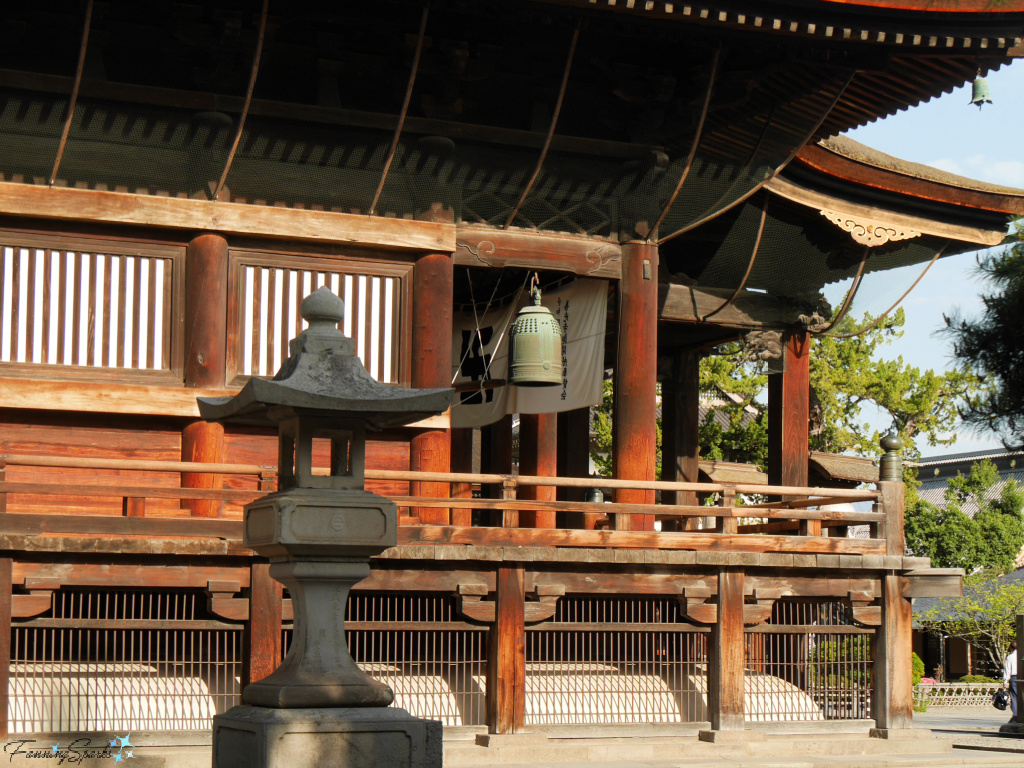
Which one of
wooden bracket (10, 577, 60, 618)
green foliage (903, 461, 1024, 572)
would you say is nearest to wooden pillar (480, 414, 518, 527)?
wooden bracket (10, 577, 60, 618)

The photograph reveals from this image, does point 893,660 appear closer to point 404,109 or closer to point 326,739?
point 404,109

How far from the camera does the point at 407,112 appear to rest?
15.1 meters

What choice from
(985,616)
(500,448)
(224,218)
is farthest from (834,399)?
(224,218)

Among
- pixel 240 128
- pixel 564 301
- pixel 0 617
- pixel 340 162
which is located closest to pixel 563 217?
pixel 564 301

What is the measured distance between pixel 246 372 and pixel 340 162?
2.61m

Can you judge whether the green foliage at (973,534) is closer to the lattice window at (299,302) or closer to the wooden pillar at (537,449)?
the wooden pillar at (537,449)

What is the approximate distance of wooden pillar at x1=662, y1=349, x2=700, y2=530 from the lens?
2059cm

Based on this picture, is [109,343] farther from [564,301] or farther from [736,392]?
[736,392]

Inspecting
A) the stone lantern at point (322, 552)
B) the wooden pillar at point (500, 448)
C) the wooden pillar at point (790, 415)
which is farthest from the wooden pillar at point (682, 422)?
the stone lantern at point (322, 552)

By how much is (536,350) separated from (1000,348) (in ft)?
18.9

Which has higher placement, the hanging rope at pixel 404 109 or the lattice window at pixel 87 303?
the hanging rope at pixel 404 109

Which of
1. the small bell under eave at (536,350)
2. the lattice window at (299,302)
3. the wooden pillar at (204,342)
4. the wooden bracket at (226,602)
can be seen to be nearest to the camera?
the wooden bracket at (226,602)

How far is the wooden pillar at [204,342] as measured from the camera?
1382 centimetres

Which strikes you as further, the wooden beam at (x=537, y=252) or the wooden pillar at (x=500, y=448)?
the wooden pillar at (x=500, y=448)
